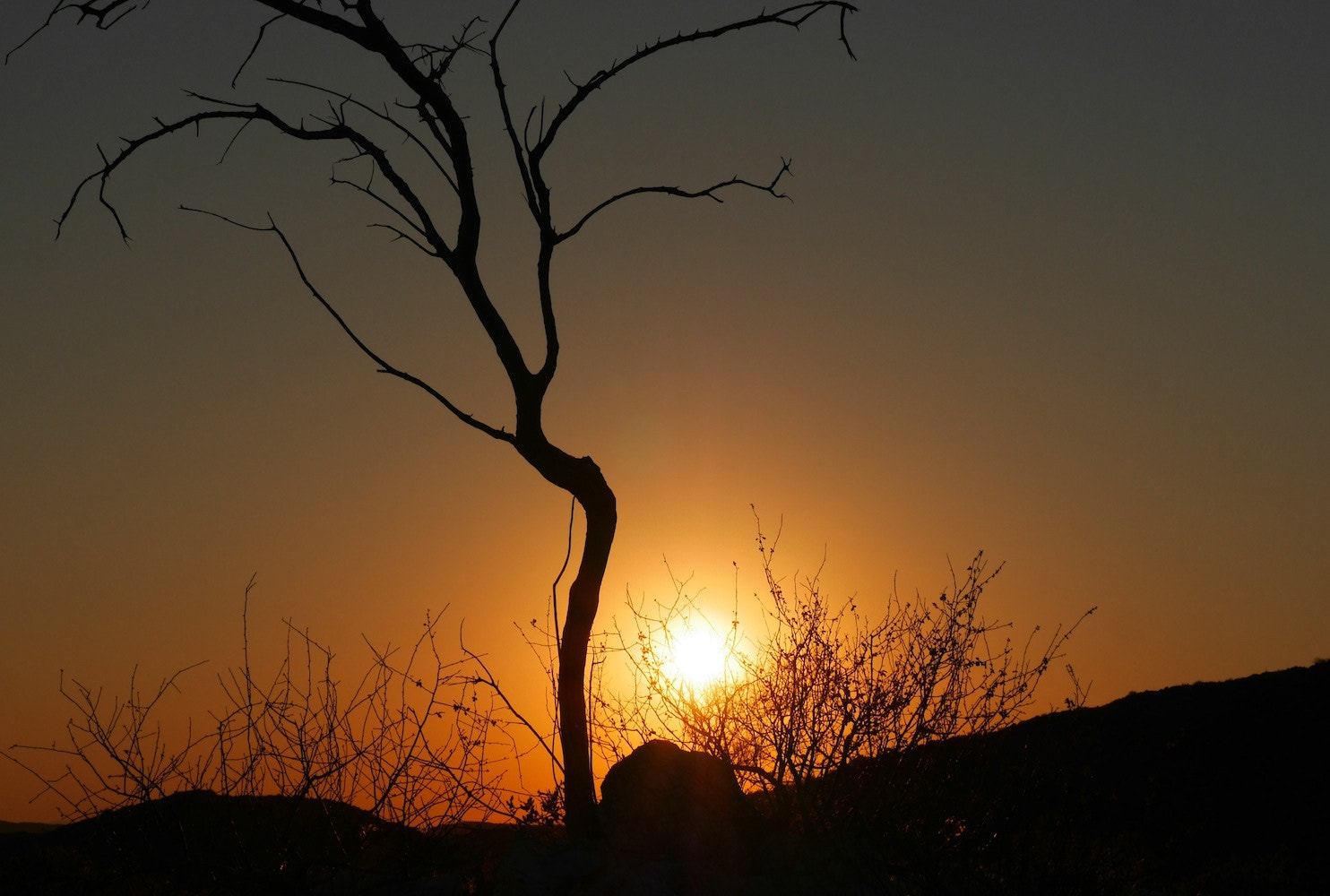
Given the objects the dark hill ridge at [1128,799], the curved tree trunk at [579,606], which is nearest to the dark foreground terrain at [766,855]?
the dark hill ridge at [1128,799]

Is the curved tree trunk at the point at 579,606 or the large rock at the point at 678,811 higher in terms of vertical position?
the curved tree trunk at the point at 579,606

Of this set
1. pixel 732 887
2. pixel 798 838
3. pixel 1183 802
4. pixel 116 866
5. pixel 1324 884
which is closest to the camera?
pixel 732 887

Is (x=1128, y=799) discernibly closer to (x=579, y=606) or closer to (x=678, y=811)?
(x=678, y=811)

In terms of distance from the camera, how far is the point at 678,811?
617 centimetres

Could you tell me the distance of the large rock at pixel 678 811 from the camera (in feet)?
19.7

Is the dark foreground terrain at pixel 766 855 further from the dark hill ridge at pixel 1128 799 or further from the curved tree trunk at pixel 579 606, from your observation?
the curved tree trunk at pixel 579 606

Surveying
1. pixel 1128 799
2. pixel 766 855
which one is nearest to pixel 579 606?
pixel 766 855

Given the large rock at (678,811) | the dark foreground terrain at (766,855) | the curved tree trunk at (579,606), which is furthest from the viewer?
the curved tree trunk at (579,606)

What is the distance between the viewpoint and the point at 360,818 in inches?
273

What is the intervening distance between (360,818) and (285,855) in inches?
22.5

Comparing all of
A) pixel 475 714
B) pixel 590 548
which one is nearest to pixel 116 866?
pixel 475 714

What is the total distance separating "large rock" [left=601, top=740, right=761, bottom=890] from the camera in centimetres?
Result: 600

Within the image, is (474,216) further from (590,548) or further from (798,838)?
(798,838)

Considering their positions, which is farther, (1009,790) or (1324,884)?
(1324,884)
